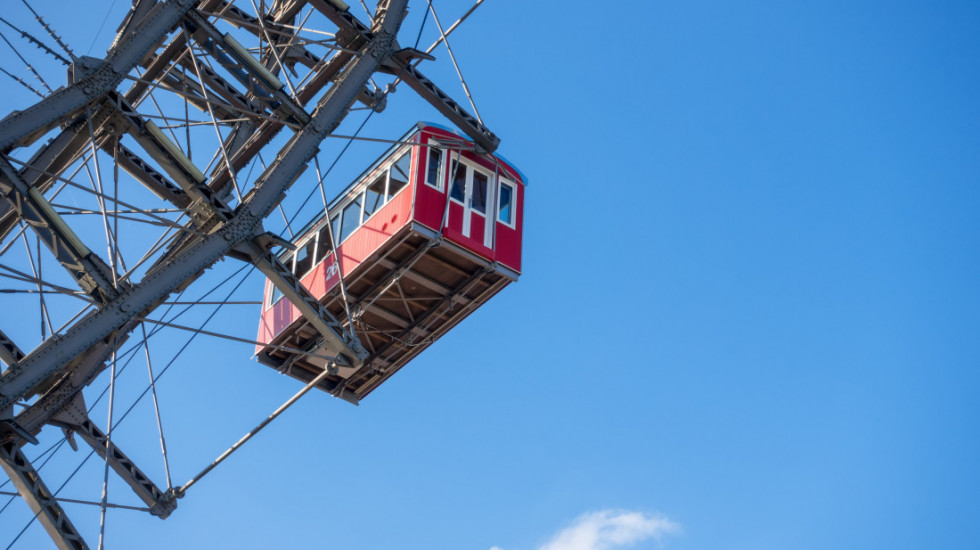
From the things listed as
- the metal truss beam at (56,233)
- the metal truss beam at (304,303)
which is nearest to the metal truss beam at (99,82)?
the metal truss beam at (56,233)

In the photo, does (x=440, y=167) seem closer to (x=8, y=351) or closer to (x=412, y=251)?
(x=412, y=251)

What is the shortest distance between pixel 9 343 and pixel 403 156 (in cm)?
745

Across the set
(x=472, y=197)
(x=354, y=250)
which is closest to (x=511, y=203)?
(x=472, y=197)

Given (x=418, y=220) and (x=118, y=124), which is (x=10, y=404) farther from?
(x=418, y=220)

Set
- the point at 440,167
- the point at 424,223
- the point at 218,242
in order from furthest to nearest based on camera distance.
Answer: the point at 440,167 → the point at 424,223 → the point at 218,242

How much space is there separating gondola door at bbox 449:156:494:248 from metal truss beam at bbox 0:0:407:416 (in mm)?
3057

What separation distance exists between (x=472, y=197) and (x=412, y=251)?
1689mm

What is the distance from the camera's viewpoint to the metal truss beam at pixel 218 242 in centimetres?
1405

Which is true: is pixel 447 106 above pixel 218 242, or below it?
above

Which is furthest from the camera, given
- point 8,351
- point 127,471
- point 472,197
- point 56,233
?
point 472,197

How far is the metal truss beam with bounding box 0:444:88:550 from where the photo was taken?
607 inches

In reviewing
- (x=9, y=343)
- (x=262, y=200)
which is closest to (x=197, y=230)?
(x=262, y=200)

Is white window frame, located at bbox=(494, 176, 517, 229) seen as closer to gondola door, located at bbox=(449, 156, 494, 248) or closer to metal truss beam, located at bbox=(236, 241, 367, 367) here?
gondola door, located at bbox=(449, 156, 494, 248)

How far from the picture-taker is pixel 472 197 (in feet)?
65.8
